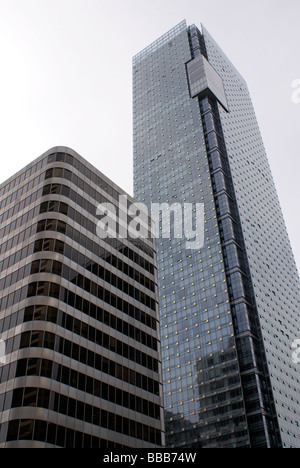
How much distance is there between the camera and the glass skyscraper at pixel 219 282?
124938 mm

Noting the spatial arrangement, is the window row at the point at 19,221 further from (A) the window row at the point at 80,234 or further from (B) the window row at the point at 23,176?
(B) the window row at the point at 23,176

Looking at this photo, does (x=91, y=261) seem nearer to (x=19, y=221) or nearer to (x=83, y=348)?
(x=19, y=221)

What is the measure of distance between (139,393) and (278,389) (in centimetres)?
7662

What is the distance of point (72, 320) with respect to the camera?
2275 inches

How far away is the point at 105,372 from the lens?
59500mm

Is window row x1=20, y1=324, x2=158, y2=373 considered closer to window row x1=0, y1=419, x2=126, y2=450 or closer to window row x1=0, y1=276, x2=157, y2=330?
window row x1=0, y1=276, x2=157, y2=330

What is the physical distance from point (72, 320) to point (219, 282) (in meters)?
90.3

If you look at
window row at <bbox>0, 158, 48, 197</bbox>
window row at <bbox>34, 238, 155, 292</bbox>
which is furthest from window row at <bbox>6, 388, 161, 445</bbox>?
window row at <bbox>0, 158, 48, 197</bbox>

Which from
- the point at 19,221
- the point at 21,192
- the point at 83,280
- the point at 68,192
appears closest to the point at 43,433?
the point at 83,280

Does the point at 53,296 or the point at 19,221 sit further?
the point at 19,221

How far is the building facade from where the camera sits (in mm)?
50812

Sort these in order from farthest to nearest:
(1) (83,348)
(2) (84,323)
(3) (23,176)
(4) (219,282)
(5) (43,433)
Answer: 1. (4) (219,282)
2. (3) (23,176)
3. (2) (84,323)
4. (1) (83,348)
5. (5) (43,433)

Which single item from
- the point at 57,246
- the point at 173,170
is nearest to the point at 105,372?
the point at 57,246

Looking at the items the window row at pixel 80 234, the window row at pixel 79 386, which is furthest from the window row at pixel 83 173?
the window row at pixel 79 386
